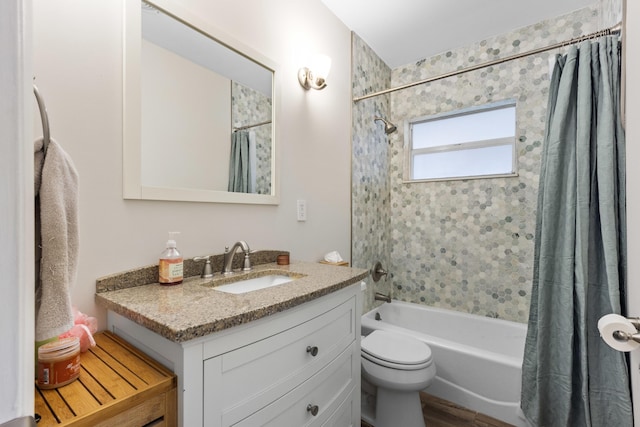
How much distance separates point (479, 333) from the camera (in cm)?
229

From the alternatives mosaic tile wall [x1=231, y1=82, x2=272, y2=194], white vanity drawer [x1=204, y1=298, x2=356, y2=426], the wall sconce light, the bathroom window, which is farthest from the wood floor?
the wall sconce light

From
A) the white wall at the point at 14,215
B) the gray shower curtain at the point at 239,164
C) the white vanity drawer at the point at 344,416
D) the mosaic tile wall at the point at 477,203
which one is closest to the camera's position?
the white wall at the point at 14,215

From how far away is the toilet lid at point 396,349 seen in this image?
1544 mm

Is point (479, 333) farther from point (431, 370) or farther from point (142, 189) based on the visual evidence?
point (142, 189)

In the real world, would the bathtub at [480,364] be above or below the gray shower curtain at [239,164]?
below

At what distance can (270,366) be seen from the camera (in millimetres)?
864

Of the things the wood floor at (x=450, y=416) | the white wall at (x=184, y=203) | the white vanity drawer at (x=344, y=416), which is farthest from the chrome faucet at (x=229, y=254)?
the wood floor at (x=450, y=416)

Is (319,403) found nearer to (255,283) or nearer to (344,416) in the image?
(344,416)

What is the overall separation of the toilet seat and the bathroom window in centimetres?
144

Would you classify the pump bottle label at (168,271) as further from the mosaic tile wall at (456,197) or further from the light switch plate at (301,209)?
the mosaic tile wall at (456,197)

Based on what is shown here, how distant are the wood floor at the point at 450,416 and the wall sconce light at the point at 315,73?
206 centimetres

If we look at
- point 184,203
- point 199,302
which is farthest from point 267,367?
point 184,203

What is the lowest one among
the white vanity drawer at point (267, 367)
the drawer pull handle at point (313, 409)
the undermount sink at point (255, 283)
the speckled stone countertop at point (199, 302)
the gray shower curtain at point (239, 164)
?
the drawer pull handle at point (313, 409)

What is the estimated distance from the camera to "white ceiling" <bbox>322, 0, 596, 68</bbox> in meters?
1.94
